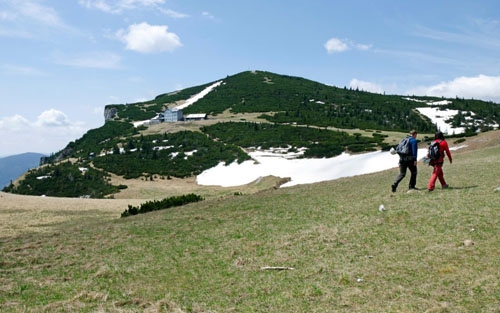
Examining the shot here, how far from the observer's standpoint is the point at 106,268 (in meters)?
13.5

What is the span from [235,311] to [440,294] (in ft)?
14.7

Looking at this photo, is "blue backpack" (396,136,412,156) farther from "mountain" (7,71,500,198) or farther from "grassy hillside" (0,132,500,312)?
"mountain" (7,71,500,198)

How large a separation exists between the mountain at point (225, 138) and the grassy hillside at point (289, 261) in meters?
57.8

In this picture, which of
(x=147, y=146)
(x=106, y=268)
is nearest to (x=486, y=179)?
(x=106, y=268)

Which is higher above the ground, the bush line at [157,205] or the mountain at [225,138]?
the mountain at [225,138]

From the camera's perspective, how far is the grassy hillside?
9102 mm

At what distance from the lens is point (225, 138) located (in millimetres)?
124188

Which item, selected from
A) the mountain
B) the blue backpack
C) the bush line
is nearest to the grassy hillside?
the blue backpack

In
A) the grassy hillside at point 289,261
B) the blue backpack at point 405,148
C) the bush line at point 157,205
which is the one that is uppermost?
the blue backpack at point 405,148

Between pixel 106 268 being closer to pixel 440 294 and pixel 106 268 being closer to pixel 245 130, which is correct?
pixel 440 294

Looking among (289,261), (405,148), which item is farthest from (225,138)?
(289,261)

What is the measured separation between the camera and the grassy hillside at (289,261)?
9102mm

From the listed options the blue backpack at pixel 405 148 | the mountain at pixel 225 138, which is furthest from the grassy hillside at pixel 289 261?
the mountain at pixel 225 138

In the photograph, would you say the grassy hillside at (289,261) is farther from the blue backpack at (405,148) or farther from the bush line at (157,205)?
the bush line at (157,205)
